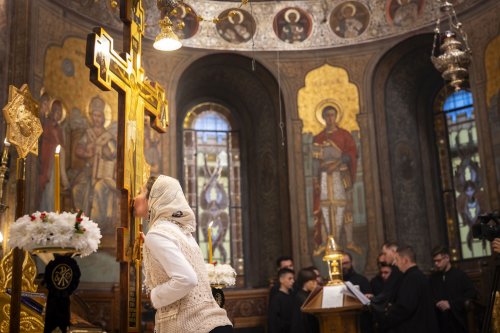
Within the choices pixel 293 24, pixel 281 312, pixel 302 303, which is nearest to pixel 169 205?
pixel 302 303

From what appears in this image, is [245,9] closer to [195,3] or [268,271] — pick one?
[195,3]

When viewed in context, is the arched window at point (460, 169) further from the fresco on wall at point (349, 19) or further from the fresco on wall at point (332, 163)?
the fresco on wall at point (349, 19)

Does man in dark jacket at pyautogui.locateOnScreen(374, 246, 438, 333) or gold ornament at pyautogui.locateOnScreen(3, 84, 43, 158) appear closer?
gold ornament at pyautogui.locateOnScreen(3, 84, 43, 158)

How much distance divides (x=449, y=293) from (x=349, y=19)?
21.0 feet

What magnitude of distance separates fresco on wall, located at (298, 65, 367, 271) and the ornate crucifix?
8031mm

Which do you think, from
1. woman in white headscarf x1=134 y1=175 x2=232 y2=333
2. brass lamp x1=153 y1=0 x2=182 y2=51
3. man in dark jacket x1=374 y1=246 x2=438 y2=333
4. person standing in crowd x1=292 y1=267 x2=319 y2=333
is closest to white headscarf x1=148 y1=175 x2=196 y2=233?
woman in white headscarf x1=134 y1=175 x2=232 y2=333

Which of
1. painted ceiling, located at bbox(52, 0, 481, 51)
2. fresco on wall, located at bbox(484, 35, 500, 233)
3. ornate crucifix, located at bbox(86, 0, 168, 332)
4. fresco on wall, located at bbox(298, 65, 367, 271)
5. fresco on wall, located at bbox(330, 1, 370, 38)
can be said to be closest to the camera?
ornate crucifix, located at bbox(86, 0, 168, 332)

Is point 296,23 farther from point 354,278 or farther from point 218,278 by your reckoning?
point 218,278

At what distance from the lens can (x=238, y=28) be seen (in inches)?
544

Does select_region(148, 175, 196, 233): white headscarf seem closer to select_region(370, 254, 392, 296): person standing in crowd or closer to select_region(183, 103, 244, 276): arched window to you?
select_region(370, 254, 392, 296): person standing in crowd

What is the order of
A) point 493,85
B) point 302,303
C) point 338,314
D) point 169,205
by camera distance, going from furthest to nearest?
point 493,85 < point 302,303 < point 338,314 < point 169,205

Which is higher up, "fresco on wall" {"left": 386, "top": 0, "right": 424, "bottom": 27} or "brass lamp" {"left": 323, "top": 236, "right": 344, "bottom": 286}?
"fresco on wall" {"left": 386, "top": 0, "right": 424, "bottom": 27}

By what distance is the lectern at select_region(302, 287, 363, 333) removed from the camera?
753 centimetres

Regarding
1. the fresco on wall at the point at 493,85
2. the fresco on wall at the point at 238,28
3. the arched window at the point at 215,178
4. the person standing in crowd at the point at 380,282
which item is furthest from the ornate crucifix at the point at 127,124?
the arched window at the point at 215,178
